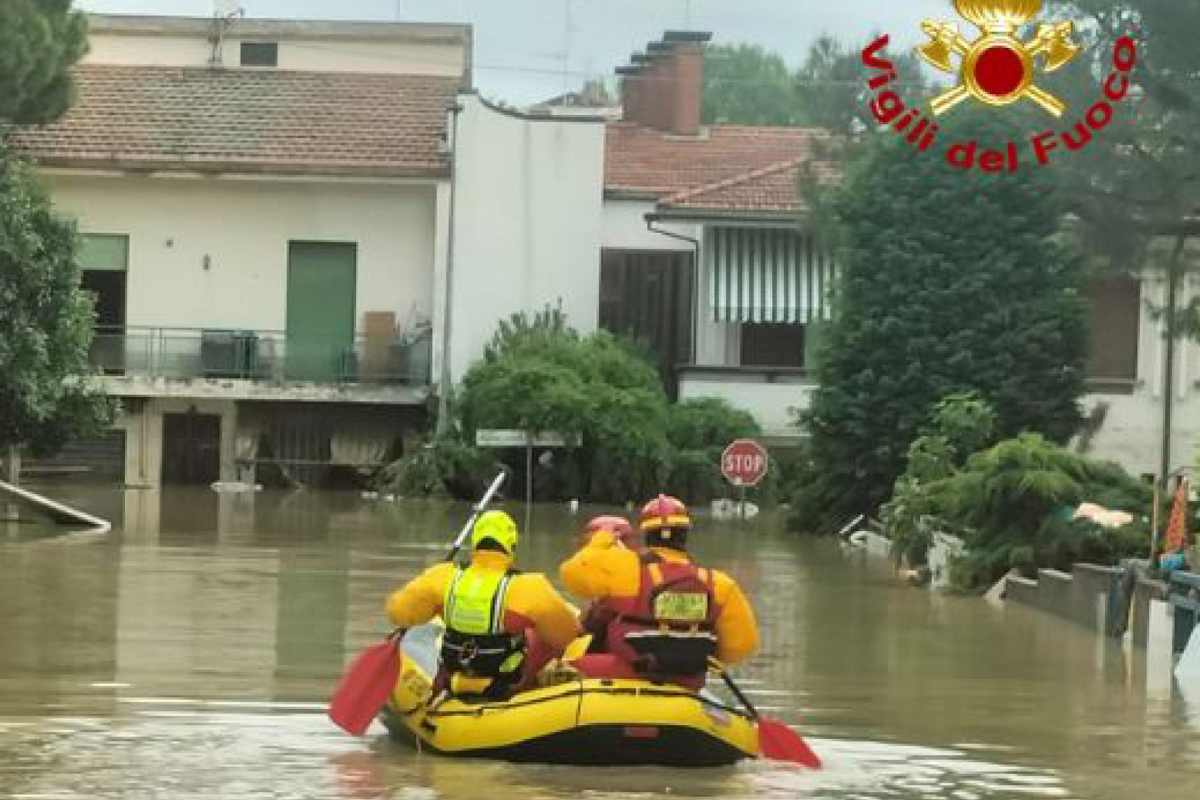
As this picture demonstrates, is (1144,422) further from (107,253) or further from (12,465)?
(107,253)

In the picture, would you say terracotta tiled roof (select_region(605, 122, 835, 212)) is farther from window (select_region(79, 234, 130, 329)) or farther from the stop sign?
window (select_region(79, 234, 130, 329))

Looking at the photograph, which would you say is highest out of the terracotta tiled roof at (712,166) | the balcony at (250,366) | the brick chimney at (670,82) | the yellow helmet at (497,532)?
the brick chimney at (670,82)

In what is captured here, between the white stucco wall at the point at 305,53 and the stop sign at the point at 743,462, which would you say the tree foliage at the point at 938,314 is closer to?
the stop sign at the point at 743,462

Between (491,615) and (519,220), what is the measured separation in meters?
38.7

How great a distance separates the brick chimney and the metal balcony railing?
995cm

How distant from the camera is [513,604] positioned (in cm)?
1492

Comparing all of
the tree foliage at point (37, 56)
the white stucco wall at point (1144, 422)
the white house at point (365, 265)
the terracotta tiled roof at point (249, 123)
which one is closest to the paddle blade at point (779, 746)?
the tree foliage at point (37, 56)

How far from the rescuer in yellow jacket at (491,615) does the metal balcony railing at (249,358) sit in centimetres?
3715

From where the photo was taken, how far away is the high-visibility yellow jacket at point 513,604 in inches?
588

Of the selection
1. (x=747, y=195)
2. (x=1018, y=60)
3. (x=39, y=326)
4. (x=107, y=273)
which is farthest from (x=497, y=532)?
(x=107, y=273)

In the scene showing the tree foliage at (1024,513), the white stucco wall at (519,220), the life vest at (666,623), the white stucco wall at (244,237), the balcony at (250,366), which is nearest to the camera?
the life vest at (666,623)

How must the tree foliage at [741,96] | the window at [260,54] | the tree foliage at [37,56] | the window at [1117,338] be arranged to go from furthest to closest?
the tree foliage at [741,96] < the window at [260,54] < the window at [1117,338] < the tree foliage at [37,56]

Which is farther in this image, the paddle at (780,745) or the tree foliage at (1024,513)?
the tree foliage at (1024,513)

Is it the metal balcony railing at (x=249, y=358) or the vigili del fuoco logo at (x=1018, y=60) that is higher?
the vigili del fuoco logo at (x=1018, y=60)
